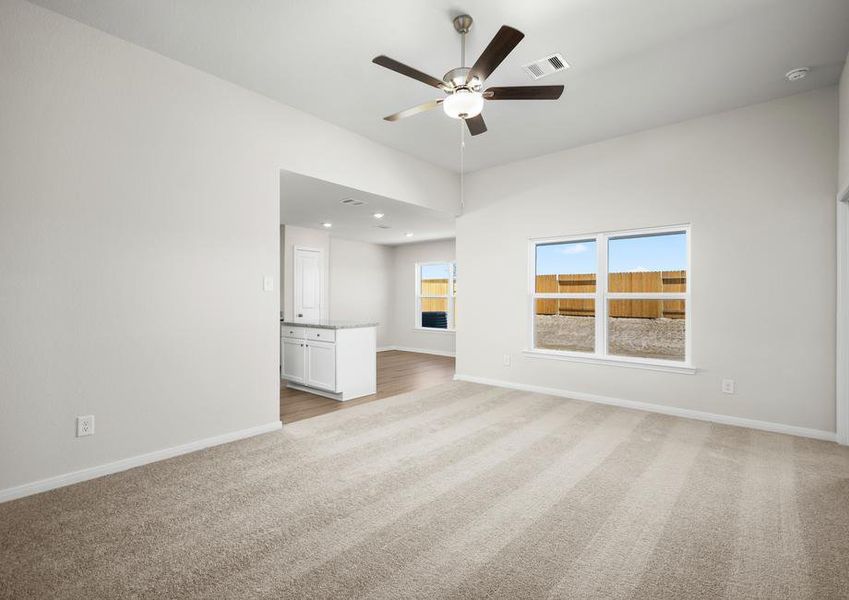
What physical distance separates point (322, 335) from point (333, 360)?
35cm

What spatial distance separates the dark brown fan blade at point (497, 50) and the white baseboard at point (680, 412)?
3.59 metres

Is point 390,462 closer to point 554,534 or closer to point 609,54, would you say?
point 554,534

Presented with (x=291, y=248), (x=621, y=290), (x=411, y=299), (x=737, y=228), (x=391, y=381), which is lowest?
(x=391, y=381)

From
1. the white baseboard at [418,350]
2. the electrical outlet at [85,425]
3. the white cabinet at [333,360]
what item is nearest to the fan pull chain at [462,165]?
the white cabinet at [333,360]

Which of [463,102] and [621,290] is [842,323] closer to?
[621,290]

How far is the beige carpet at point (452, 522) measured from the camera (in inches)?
65.5

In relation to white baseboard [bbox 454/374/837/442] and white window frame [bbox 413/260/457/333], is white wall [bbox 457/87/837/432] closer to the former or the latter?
white baseboard [bbox 454/374/837/442]

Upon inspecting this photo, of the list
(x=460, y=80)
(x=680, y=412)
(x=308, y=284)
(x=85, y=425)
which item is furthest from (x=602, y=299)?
(x=308, y=284)

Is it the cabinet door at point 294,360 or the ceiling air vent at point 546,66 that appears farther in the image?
the cabinet door at point 294,360

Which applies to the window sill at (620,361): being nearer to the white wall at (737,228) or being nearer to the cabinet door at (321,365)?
the white wall at (737,228)

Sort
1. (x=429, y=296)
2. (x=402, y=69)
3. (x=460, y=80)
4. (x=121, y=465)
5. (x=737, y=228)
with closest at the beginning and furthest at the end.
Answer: (x=402, y=69), (x=460, y=80), (x=121, y=465), (x=737, y=228), (x=429, y=296)

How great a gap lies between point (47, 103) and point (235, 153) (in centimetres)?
115

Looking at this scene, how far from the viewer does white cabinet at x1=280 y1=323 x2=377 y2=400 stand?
470 cm

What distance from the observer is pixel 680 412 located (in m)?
4.04
